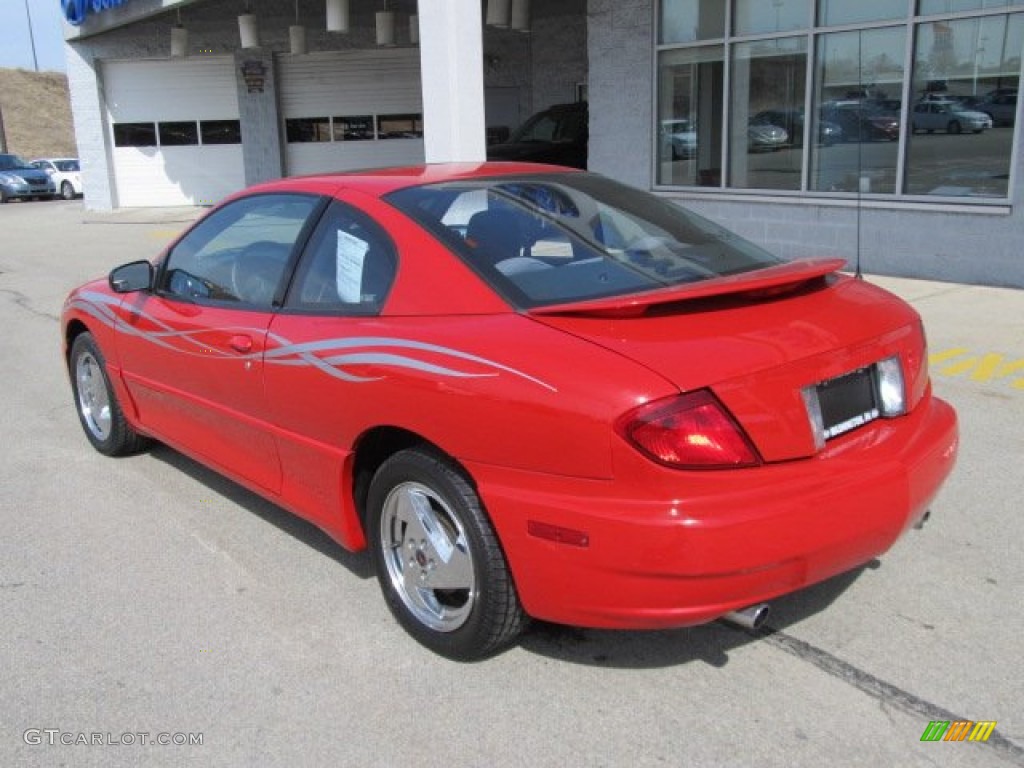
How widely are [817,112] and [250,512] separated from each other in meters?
8.90

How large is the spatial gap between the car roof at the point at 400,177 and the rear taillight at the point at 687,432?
1.54 m

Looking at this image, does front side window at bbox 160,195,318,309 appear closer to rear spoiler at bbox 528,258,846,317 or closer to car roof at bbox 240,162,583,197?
car roof at bbox 240,162,583,197

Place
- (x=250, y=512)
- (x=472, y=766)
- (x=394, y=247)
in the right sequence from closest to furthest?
(x=472, y=766), (x=394, y=247), (x=250, y=512)

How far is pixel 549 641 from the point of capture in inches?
129

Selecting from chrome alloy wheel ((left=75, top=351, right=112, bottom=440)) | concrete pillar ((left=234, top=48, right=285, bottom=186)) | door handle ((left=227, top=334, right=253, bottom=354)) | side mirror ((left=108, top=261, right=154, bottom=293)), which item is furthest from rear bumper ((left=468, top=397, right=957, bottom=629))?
concrete pillar ((left=234, top=48, right=285, bottom=186))

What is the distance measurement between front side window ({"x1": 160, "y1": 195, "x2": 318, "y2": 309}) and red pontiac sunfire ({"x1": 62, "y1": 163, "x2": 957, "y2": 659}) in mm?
21

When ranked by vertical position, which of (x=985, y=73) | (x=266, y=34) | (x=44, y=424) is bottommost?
(x=44, y=424)

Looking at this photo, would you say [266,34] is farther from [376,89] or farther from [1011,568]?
[1011,568]

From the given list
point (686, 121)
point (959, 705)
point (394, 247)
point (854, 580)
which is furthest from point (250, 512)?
point (686, 121)

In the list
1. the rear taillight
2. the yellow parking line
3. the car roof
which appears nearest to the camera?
the rear taillight

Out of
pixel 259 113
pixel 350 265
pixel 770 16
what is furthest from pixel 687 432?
pixel 259 113

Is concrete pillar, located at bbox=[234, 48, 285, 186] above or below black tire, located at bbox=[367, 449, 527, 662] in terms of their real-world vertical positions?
above

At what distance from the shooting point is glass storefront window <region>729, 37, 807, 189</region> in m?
11.2

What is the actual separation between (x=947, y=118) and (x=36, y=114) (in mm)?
72515
